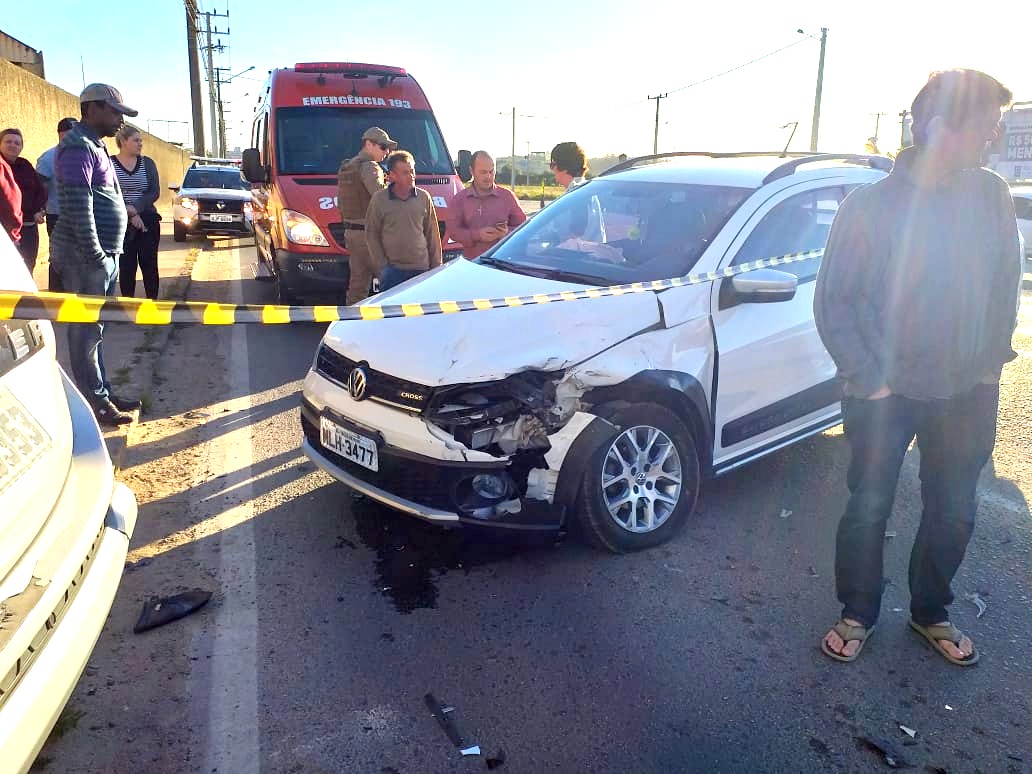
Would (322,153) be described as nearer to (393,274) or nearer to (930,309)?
(393,274)

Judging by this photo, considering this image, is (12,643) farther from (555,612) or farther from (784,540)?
(784,540)

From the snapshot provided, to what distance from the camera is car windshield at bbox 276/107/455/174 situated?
28.3 ft

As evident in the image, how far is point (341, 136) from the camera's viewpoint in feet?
28.9

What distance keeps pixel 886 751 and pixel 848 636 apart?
54 cm

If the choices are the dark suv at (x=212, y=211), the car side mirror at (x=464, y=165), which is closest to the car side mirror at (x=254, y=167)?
the car side mirror at (x=464, y=165)

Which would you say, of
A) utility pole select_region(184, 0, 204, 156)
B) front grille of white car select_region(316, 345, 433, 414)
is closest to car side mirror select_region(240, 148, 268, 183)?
front grille of white car select_region(316, 345, 433, 414)

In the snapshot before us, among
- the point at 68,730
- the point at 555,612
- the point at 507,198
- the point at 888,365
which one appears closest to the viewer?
the point at 68,730

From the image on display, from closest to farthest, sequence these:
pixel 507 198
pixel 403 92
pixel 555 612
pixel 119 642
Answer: pixel 119 642 → pixel 555 612 → pixel 507 198 → pixel 403 92

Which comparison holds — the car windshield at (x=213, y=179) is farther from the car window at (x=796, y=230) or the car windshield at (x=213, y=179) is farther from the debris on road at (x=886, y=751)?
the debris on road at (x=886, y=751)

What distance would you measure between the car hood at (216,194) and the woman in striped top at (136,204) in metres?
8.41

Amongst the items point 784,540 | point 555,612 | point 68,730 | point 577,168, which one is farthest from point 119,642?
point 577,168

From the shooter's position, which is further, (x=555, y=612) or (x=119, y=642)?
(x=555, y=612)

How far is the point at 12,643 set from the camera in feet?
5.99

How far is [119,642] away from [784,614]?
257cm
